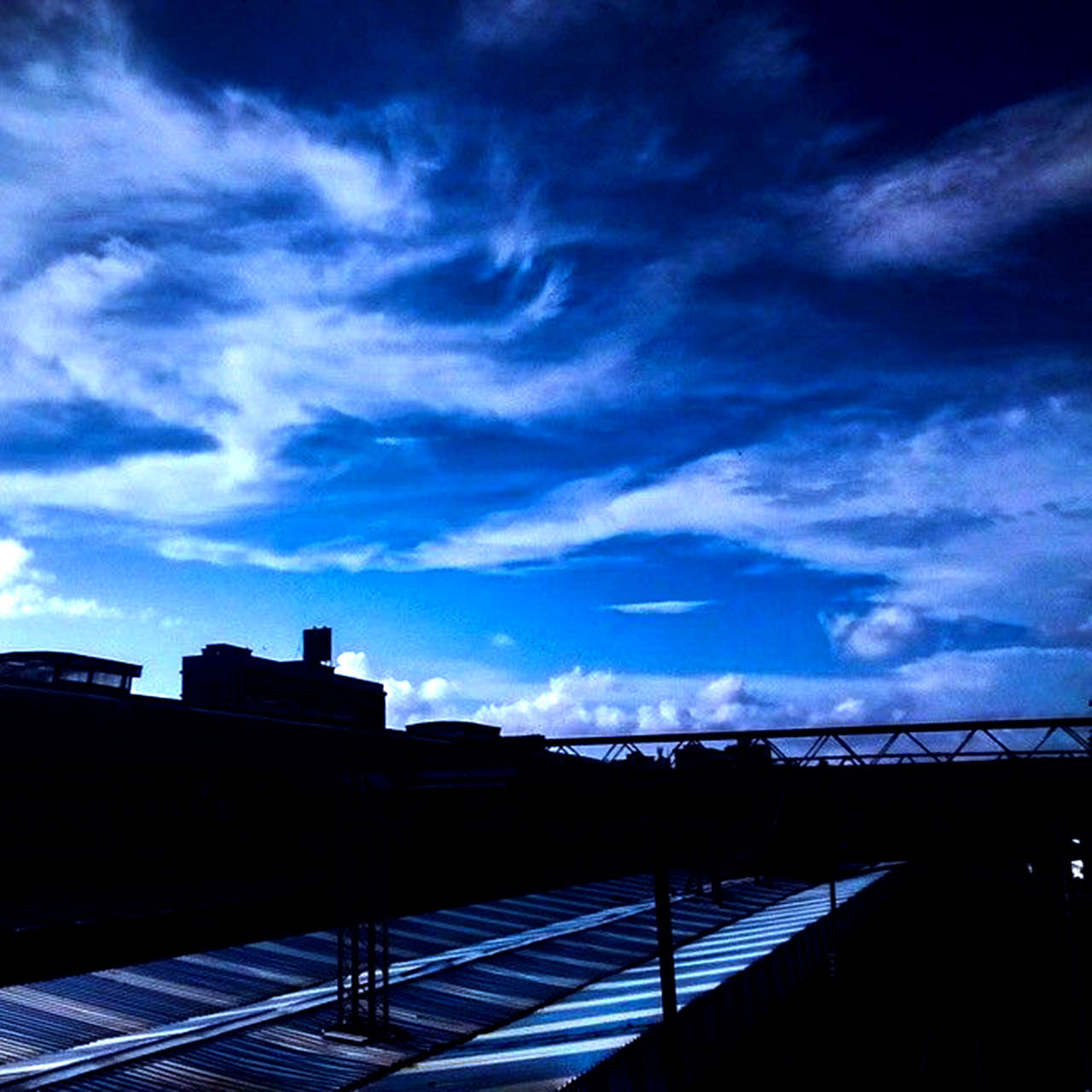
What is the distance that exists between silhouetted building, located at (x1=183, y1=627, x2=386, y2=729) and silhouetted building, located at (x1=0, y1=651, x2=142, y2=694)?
11.0 metres

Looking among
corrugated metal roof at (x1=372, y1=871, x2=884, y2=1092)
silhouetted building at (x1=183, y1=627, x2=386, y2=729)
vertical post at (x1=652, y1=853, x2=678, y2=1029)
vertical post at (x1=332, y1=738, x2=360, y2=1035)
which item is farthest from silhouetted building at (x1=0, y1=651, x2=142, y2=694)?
vertical post at (x1=652, y1=853, x2=678, y2=1029)

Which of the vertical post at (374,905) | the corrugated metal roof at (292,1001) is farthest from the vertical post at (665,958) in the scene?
the vertical post at (374,905)

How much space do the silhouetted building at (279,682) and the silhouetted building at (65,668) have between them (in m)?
11.0

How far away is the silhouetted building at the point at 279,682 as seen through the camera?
166 ft

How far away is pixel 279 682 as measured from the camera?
178 ft

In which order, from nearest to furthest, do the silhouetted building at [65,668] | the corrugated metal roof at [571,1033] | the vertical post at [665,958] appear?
the corrugated metal roof at [571,1033] → the vertical post at [665,958] → the silhouetted building at [65,668]

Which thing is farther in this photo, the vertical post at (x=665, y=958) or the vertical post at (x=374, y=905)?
the vertical post at (x=665, y=958)

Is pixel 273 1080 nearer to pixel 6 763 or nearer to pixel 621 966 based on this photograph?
pixel 6 763

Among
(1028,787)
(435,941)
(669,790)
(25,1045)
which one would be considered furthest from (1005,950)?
(25,1045)

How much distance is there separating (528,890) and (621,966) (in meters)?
17.1

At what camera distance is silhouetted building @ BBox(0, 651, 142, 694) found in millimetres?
31547

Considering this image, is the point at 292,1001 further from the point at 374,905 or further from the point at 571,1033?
the point at 571,1033

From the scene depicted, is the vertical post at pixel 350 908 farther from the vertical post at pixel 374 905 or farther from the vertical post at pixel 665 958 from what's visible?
the vertical post at pixel 665 958

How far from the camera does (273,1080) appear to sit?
14.9 meters
